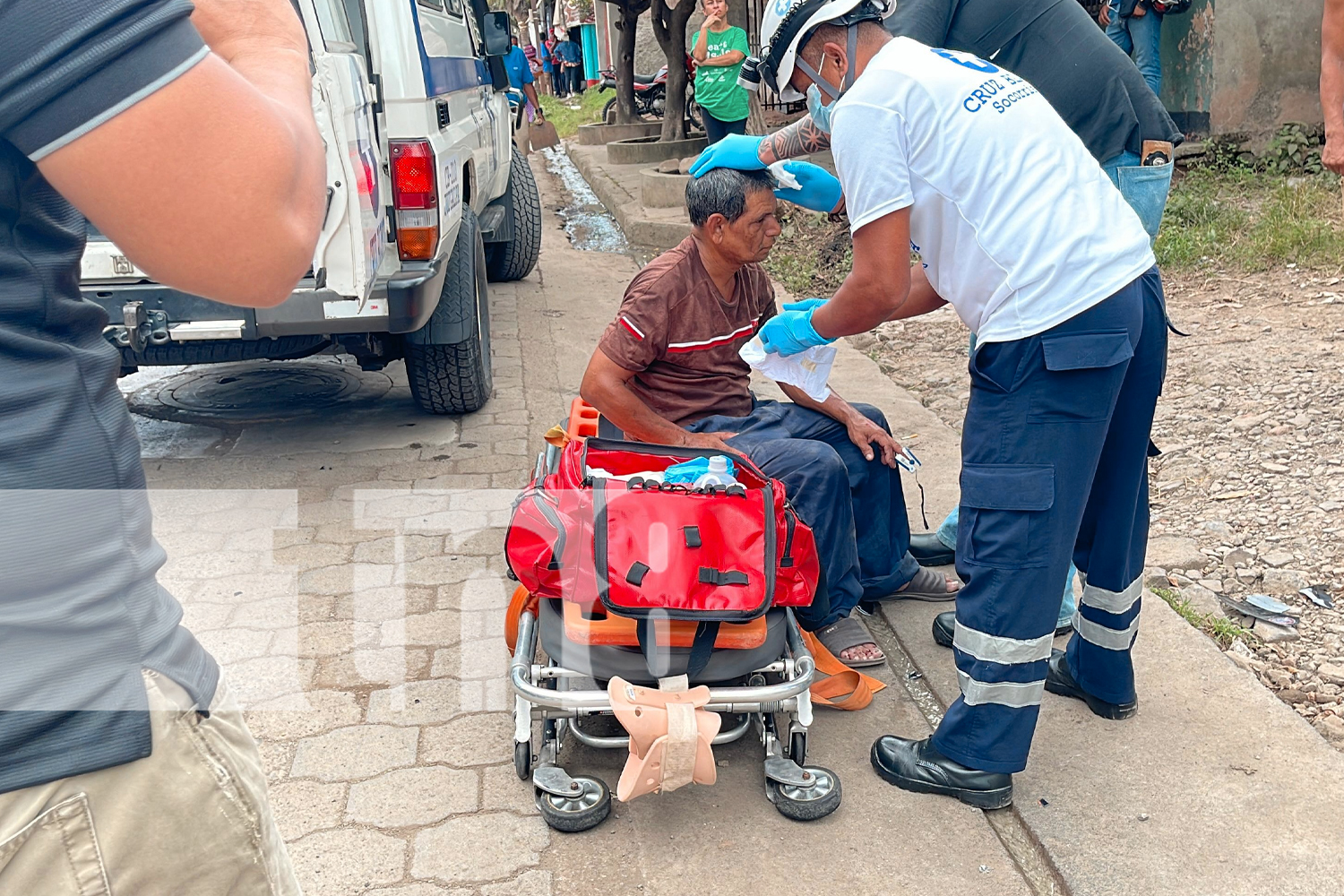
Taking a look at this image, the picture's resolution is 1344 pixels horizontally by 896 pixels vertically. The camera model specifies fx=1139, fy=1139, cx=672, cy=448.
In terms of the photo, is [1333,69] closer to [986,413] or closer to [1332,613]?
[1332,613]

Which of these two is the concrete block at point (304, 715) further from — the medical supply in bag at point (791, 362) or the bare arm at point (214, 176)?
the bare arm at point (214, 176)

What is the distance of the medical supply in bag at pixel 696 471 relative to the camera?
285 centimetres

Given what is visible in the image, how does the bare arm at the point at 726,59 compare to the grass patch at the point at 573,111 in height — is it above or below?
above

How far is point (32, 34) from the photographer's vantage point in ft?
2.66

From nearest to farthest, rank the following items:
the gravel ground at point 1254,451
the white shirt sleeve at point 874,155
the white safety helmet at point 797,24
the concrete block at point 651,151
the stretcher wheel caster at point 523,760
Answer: the white shirt sleeve at point 874,155 → the white safety helmet at point 797,24 → the stretcher wheel caster at point 523,760 → the gravel ground at point 1254,451 → the concrete block at point 651,151

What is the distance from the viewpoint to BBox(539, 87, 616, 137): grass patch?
21239mm

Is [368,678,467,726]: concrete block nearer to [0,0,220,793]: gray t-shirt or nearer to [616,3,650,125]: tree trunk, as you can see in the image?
[0,0,220,793]: gray t-shirt

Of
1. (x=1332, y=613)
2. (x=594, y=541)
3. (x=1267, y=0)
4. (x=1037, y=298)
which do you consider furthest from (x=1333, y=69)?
(x=1267, y=0)

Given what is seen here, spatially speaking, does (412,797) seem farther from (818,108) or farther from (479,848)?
(818,108)

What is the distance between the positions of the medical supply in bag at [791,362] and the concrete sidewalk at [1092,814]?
2.90 feet

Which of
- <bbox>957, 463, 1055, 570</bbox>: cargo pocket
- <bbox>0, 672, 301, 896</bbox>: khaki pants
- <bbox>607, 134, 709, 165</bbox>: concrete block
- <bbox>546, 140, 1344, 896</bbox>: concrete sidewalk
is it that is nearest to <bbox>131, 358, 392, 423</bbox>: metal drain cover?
<bbox>546, 140, 1344, 896</bbox>: concrete sidewalk

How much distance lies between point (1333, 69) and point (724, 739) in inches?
109

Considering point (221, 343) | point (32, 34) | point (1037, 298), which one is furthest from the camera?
point (221, 343)

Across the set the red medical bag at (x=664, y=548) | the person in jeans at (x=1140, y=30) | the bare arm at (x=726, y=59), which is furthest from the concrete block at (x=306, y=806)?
the bare arm at (x=726, y=59)
